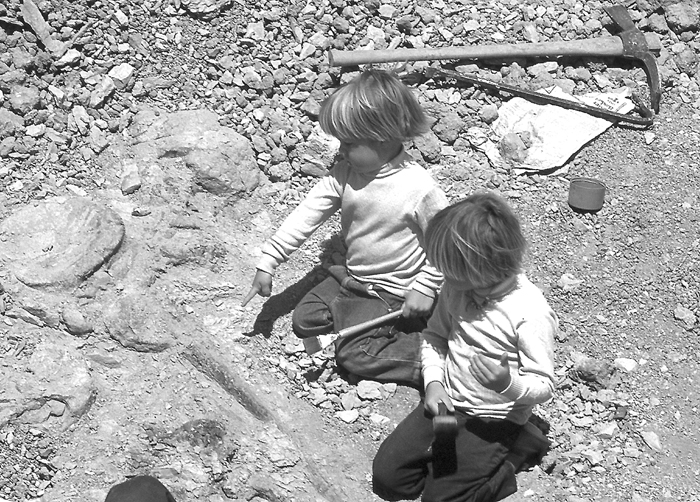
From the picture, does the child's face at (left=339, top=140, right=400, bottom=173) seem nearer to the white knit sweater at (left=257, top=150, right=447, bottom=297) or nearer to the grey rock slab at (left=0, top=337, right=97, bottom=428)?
the white knit sweater at (left=257, top=150, right=447, bottom=297)

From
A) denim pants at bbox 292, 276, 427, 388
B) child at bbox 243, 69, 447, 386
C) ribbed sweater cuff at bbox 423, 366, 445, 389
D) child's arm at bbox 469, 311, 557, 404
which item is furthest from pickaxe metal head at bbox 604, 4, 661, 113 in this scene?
ribbed sweater cuff at bbox 423, 366, 445, 389

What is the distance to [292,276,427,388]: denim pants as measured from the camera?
3.07 m

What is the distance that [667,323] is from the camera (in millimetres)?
3250

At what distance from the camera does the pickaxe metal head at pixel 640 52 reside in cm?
384

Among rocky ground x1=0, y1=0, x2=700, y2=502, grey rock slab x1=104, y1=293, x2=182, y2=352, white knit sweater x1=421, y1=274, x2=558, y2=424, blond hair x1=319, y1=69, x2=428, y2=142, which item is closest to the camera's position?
white knit sweater x1=421, y1=274, x2=558, y2=424

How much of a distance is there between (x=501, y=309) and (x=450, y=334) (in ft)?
0.82

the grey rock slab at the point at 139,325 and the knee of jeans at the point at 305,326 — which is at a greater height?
the grey rock slab at the point at 139,325

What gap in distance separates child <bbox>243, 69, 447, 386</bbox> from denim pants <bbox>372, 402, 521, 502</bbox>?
320 mm

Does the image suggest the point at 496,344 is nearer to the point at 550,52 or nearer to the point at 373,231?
the point at 373,231

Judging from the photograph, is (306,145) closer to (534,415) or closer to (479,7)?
(479,7)

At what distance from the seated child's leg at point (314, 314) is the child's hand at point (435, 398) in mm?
559

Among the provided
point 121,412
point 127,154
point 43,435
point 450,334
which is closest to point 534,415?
point 450,334

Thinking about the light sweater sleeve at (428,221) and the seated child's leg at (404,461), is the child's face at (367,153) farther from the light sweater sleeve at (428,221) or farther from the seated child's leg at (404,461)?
the seated child's leg at (404,461)

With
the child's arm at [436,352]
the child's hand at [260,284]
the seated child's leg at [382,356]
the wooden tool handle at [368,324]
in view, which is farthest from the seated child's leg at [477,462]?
the child's hand at [260,284]
